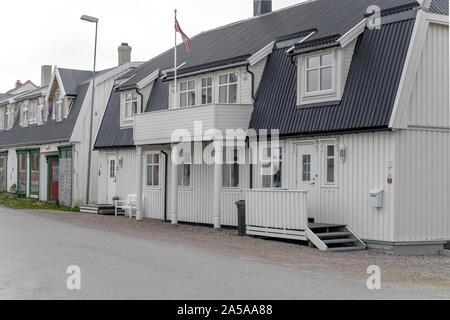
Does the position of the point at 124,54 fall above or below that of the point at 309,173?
above

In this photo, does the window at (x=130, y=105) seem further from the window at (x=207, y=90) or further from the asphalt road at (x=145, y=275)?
the asphalt road at (x=145, y=275)

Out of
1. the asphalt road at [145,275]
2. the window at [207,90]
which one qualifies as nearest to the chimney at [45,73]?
the window at [207,90]

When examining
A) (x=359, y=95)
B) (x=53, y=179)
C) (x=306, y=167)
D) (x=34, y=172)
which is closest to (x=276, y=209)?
(x=306, y=167)

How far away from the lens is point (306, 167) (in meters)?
19.7

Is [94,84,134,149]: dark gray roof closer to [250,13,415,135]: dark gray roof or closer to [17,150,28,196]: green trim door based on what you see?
[250,13,415,135]: dark gray roof

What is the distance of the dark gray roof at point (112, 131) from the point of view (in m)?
28.4

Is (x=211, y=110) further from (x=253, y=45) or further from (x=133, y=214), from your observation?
(x=133, y=214)

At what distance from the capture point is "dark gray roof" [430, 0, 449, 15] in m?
17.7

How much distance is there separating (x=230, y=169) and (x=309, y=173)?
12.7 ft

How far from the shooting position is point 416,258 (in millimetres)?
16375

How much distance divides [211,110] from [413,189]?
715 centimetres

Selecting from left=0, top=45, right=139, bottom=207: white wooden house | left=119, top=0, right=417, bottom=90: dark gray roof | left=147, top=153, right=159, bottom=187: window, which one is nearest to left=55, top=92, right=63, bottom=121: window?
left=0, top=45, right=139, bottom=207: white wooden house

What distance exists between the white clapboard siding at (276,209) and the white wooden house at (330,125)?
0.04 metres

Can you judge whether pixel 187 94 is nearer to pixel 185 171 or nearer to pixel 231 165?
pixel 185 171
